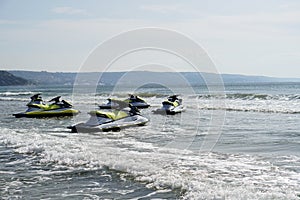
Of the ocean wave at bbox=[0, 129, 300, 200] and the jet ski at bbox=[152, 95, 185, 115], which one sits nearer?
the ocean wave at bbox=[0, 129, 300, 200]

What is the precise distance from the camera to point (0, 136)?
63.4ft

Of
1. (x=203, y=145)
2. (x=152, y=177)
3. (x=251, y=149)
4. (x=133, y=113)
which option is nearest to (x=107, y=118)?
(x=133, y=113)

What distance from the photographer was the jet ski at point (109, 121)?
2127cm

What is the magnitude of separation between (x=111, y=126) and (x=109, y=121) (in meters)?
0.33

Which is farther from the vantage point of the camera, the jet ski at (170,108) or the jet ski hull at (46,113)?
the jet ski at (170,108)

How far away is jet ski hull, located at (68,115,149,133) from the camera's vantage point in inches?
834

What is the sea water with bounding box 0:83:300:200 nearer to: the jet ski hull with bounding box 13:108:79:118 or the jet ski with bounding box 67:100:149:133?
the jet ski with bounding box 67:100:149:133

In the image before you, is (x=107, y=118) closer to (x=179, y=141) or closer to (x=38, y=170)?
(x=179, y=141)

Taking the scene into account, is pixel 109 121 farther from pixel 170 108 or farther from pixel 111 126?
pixel 170 108

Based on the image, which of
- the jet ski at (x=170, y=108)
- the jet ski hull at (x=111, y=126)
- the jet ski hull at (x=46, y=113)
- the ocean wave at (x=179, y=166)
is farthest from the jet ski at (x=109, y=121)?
the jet ski hull at (x=46, y=113)

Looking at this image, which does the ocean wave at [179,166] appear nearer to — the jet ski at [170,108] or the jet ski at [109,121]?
the jet ski at [109,121]

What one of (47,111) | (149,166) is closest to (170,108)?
(47,111)

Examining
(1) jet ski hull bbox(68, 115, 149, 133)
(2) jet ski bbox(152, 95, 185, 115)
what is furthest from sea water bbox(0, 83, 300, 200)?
(2) jet ski bbox(152, 95, 185, 115)

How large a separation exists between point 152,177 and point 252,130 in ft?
41.3
